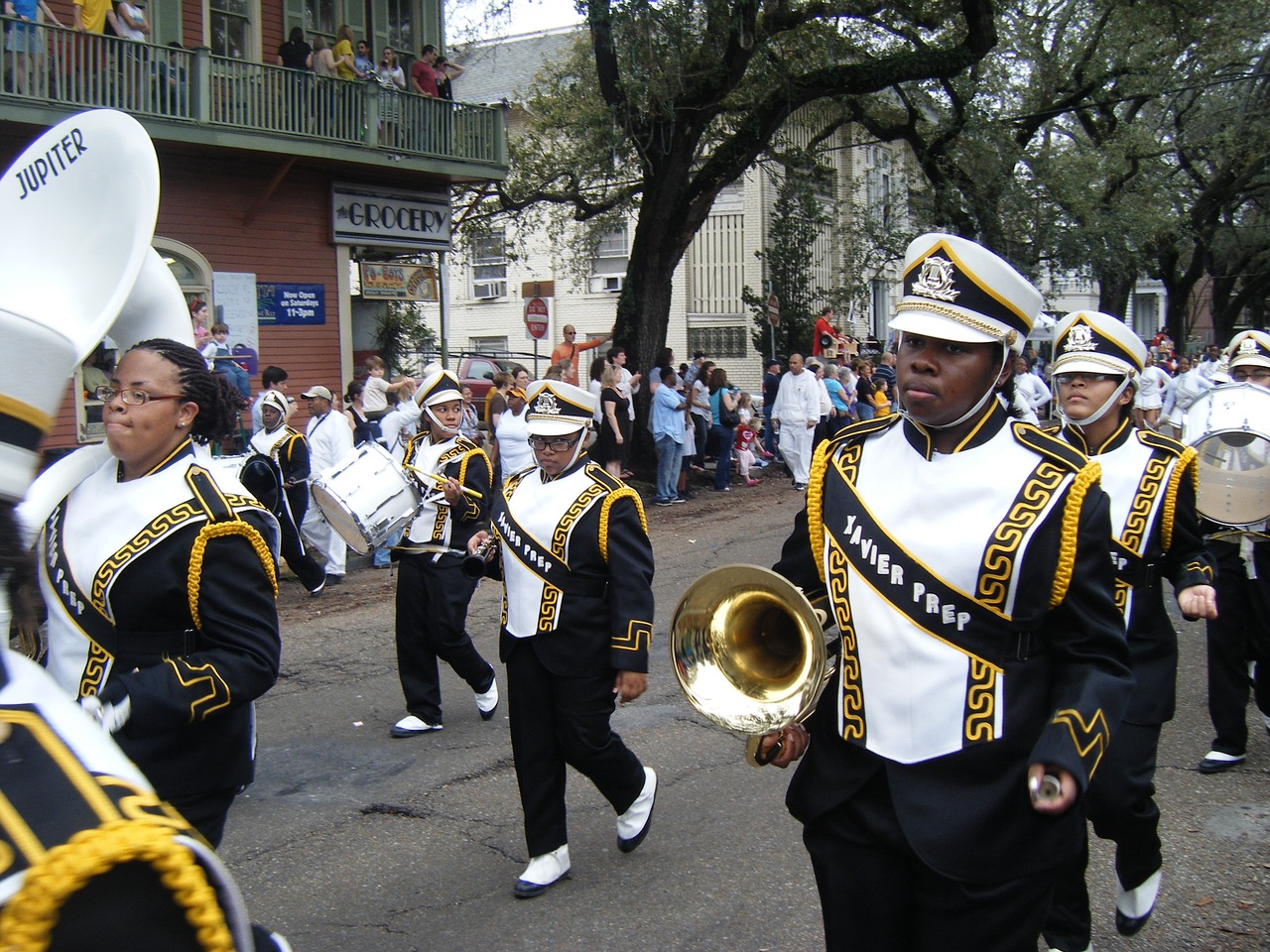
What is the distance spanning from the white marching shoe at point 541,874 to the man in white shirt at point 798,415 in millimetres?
13409

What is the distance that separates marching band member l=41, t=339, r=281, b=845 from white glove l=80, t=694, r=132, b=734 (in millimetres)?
83

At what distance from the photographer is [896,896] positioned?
270 cm

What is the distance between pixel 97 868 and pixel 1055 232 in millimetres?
26952

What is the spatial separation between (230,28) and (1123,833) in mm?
16485

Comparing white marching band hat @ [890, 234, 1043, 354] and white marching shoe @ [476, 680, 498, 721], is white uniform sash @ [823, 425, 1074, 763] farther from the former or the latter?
white marching shoe @ [476, 680, 498, 721]

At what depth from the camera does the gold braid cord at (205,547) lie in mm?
3025

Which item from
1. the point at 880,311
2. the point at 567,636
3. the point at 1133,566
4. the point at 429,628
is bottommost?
the point at 429,628

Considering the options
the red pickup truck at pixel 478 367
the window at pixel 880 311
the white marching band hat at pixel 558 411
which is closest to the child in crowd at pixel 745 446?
the red pickup truck at pixel 478 367

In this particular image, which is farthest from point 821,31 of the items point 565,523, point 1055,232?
point 565,523

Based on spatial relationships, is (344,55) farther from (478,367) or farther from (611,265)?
(611,265)

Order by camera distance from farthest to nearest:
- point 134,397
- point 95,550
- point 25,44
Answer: point 25,44 → point 134,397 → point 95,550

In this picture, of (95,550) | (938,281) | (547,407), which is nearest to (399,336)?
(547,407)

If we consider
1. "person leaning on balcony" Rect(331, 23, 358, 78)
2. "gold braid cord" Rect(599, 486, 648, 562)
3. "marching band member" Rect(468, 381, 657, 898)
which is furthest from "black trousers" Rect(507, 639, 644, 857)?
"person leaning on balcony" Rect(331, 23, 358, 78)

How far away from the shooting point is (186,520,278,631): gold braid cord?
3025 mm
